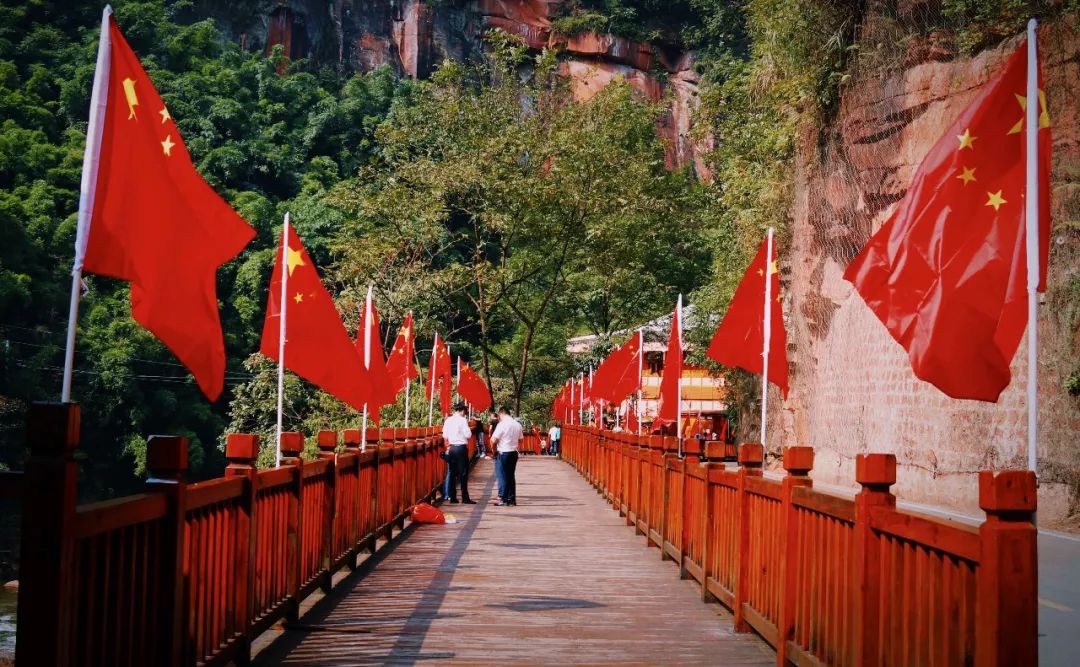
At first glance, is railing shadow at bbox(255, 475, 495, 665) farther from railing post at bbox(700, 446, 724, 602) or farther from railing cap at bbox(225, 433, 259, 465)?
railing post at bbox(700, 446, 724, 602)

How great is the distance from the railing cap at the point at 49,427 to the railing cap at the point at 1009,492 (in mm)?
2894

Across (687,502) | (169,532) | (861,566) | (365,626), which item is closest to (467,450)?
(687,502)

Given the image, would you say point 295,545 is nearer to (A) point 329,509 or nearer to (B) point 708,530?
(A) point 329,509

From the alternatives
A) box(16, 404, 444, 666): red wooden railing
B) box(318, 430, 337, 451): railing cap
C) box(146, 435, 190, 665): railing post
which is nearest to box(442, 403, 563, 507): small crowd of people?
box(318, 430, 337, 451): railing cap

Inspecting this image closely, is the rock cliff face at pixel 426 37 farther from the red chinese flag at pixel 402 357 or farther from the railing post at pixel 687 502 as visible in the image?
the railing post at pixel 687 502

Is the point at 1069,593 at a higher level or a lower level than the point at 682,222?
lower

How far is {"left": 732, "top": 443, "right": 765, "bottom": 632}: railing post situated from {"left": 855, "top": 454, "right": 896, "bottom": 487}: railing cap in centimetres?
285

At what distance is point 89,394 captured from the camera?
55469mm

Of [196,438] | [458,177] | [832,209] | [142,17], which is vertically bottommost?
[196,438]

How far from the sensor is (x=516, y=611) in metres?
9.27

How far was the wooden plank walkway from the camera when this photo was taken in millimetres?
7547

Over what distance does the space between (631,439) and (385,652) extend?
34.2ft

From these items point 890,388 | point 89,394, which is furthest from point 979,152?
point 89,394

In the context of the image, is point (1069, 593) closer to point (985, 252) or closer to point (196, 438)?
point (985, 252)
